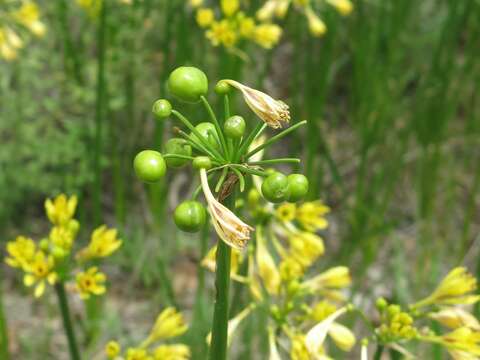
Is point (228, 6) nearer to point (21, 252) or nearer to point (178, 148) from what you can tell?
point (21, 252)

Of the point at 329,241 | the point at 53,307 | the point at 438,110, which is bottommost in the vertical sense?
the point at 53,307

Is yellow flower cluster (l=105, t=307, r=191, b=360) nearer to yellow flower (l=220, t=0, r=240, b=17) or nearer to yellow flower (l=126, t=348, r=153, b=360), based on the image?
yellow flower (l=126, t=348, r=153, b=360)

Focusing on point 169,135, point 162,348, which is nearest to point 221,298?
point 162,348

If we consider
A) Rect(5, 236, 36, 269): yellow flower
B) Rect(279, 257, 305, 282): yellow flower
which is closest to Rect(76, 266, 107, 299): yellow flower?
Rect(5, 236, 36, 269): yellow flower

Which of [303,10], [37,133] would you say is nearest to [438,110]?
[303,10]

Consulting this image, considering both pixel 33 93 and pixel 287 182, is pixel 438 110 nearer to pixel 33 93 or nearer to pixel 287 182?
pixel 33 93

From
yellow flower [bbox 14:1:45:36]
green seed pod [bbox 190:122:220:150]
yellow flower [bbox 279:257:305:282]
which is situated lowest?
yellow flower [bbox 279:257:305:282]
